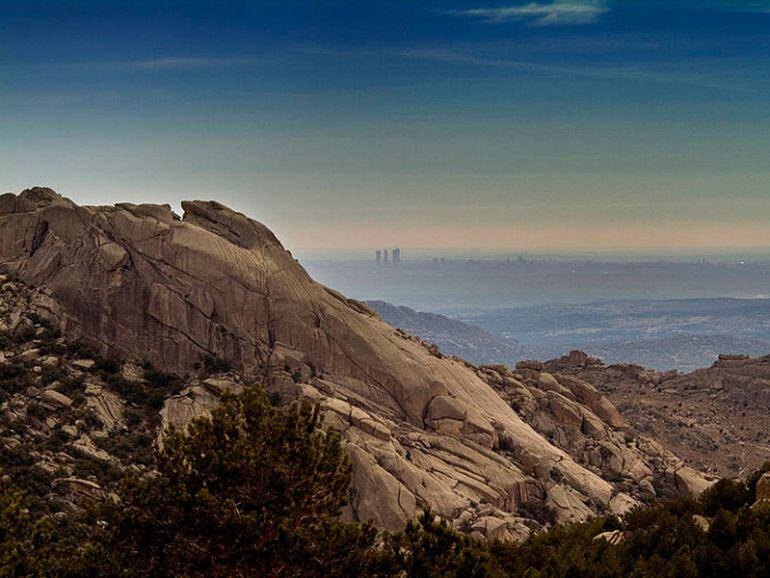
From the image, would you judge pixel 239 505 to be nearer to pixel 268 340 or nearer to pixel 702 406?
pixel 268 340

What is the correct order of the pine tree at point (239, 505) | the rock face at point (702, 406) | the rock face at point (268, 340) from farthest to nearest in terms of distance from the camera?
the rock face at point (702, 406), the rock face at point (268, 340), the pine tree at point (239, 505)

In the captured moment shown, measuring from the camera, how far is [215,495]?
28.4 meters

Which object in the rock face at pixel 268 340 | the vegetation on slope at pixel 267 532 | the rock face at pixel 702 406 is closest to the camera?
the vegetation on slope at pixel 267 532

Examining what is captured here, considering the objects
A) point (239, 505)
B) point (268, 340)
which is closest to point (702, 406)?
point (268, 340)

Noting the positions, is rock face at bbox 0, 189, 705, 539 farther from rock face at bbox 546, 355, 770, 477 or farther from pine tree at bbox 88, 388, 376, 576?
pine tree at bbox 88, 388, 376, 576

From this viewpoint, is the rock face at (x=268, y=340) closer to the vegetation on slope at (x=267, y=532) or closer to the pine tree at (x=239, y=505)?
the vegetation on slope at (x=267, y=532)

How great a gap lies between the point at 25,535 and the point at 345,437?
95.6 ft

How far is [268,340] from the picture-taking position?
2564 inches

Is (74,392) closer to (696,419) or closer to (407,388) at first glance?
(407,388)

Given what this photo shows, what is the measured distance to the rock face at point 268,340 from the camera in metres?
59.9

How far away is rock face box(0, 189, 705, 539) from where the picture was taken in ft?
196

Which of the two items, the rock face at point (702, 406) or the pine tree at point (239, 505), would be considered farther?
the rock face at point (702, 406)

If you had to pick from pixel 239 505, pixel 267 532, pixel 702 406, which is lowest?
pixel 702 406

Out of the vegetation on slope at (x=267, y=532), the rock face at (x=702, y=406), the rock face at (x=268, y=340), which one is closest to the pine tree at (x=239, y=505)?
the vegetation on slope at (x=267, y=532)
